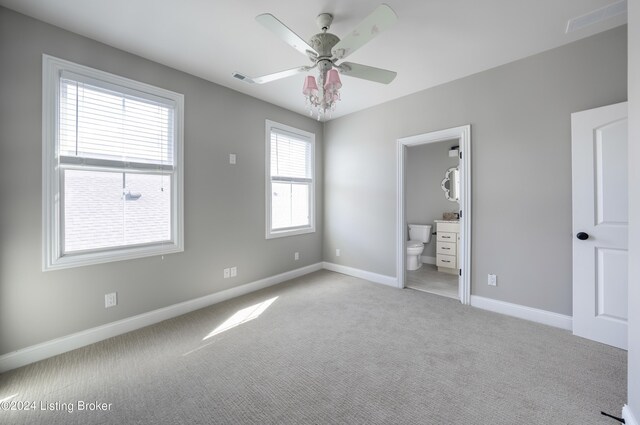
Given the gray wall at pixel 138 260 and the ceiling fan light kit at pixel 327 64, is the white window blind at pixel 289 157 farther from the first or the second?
the ceiling fan light kit at pixel 327 64

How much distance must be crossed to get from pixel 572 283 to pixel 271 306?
308 cm

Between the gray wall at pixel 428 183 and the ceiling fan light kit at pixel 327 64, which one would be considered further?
the gray wall at pixel 428 183

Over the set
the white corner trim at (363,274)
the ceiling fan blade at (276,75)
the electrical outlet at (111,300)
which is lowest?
the white corner trim at (363,274)

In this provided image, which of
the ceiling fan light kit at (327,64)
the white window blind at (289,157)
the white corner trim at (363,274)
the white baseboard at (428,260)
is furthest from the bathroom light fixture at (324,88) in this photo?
the white baseboard at (428,260)

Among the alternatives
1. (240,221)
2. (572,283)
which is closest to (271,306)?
(240,221)

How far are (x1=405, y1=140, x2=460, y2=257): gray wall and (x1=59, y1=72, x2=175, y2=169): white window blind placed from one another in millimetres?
4067

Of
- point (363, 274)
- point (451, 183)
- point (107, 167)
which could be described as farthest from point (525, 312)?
point (107, 167)

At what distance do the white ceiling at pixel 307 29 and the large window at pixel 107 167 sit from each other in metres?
0.42

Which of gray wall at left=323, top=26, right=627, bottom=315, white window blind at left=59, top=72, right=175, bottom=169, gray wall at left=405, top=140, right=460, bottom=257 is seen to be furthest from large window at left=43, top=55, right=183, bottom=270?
gray wall at left=405, top=140, right=460, bottom=257

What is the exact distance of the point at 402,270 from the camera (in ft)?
12.0

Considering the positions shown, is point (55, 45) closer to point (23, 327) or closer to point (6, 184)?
point (6, 184)

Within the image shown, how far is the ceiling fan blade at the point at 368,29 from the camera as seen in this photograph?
1420 mm

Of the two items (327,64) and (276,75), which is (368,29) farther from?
(276,75)

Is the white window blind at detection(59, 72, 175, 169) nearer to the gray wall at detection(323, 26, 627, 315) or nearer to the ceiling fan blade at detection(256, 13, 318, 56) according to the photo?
the ceiling fan blade at detection(256, 13, 318, 56)
